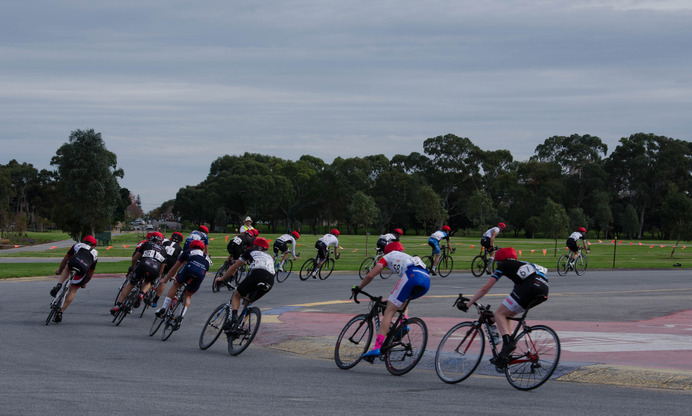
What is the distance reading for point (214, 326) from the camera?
12008 millimetres

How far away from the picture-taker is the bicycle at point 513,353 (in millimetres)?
8492

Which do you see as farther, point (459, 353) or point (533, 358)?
point (459, 353)

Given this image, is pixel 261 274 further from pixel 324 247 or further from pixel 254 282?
pixel 324 247

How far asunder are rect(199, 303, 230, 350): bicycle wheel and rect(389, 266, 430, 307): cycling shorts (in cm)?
323

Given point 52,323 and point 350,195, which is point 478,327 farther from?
point 350,195

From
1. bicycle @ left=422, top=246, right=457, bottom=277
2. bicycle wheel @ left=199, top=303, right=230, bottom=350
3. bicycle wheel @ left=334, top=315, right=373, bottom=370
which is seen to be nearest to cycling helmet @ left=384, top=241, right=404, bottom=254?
bicycle wheel @ left=334, top=315, right=373, bottom=370

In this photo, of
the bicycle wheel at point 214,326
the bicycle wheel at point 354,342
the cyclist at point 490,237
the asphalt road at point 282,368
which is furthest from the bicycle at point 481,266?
the bicycle wheel at point 354,342

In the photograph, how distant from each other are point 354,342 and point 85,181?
62.3m

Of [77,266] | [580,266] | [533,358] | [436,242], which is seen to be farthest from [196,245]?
[580,266]

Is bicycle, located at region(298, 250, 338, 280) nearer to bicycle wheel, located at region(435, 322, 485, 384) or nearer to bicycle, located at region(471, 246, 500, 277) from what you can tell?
bicycle, located at region(471, 246, 500, 277)

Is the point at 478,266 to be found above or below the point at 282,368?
above

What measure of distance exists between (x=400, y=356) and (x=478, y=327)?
123 centimetres

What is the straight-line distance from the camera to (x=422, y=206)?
98812 mm

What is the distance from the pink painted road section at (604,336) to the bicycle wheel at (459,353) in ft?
7.79
